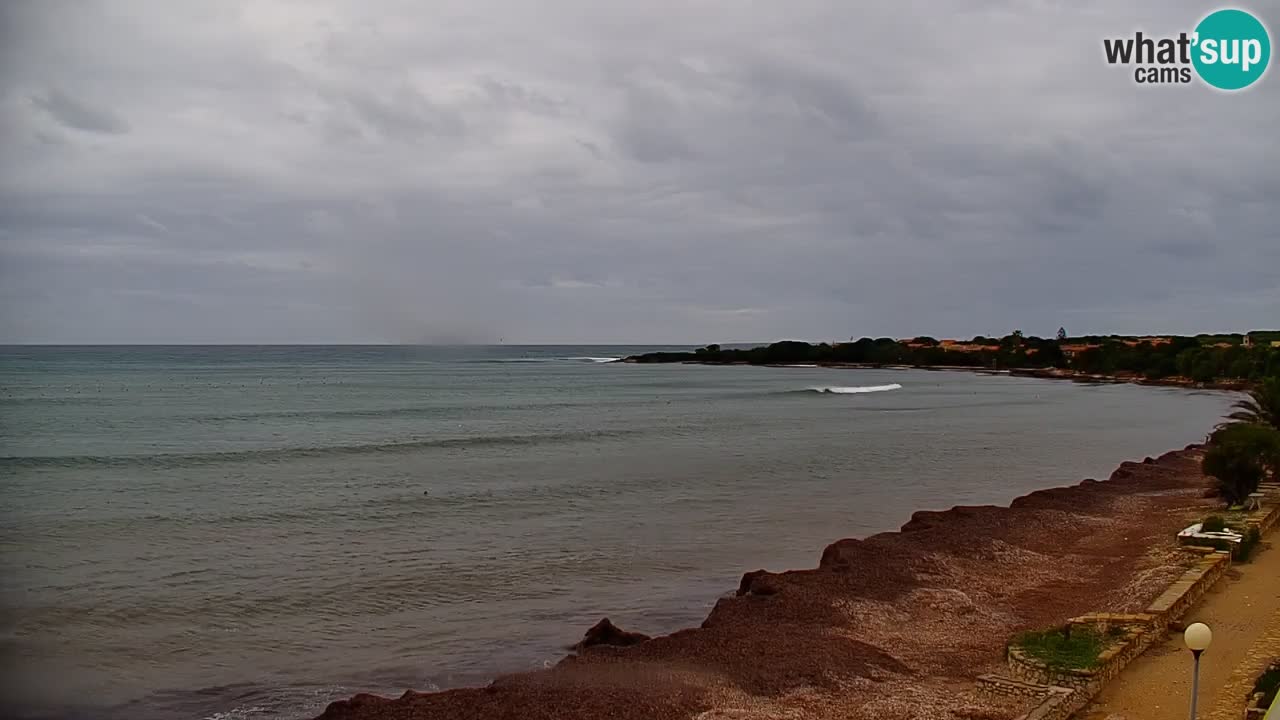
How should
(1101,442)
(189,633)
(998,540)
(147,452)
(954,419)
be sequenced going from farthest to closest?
1. (954,419)
2. (1101,442)
3. (147,452)
4. (998,540)
5. (189,633)

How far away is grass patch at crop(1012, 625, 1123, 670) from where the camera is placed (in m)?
11.9

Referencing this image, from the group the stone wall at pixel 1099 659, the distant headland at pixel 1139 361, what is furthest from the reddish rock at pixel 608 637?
the distant headland at pixel 1139 361

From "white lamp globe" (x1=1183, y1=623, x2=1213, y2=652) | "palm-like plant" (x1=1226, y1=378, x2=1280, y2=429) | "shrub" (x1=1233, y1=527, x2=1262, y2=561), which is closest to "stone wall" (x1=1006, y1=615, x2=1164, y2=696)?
"white lamp globe" (x1=1183, y1=623, x2=1213, y2=652)

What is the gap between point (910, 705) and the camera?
1167 centimetres

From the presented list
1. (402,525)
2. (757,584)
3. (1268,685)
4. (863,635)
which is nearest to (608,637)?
(757,584)

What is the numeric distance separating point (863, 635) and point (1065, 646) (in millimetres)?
3334

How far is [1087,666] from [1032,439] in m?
40.7

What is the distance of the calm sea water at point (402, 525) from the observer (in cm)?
1447

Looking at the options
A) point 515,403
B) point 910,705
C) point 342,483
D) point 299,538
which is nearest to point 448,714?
point 910,705

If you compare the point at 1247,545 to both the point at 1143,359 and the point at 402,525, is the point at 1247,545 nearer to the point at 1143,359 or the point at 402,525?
the point at 402,525

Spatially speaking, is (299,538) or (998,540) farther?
(299,538)

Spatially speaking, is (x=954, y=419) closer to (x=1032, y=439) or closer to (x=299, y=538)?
(x=1032, y=439)

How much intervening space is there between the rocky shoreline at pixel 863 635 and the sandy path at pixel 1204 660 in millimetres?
940

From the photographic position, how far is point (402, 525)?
1001 inches
